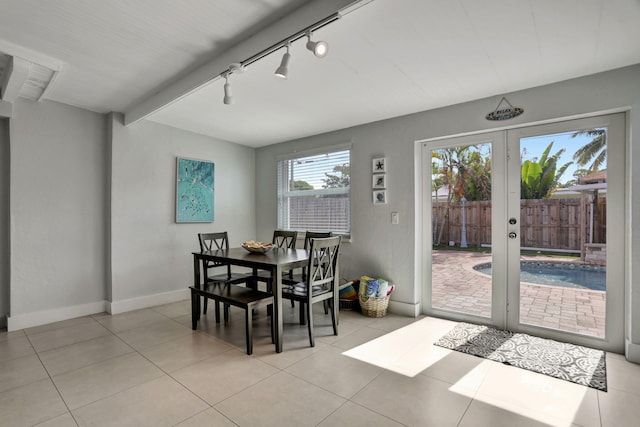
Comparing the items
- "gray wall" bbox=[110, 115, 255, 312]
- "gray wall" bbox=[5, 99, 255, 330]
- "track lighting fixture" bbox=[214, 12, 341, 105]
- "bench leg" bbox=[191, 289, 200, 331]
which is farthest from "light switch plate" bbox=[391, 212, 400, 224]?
"gray wall" bbox=[5, 99, 255, 330]

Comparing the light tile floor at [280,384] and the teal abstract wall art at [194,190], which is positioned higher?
the teal abstract wall art at [194,190]

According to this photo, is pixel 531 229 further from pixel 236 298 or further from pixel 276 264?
pixel 236 298

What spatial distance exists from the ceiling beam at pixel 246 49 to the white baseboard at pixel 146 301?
2245 mm

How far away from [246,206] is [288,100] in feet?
8.09

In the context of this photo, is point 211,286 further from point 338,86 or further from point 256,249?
point 338,86

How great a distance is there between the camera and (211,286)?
3.27m

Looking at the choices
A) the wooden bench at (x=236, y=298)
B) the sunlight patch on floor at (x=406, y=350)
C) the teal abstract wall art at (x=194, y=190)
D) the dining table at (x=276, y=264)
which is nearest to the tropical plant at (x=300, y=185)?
the teal abstract wall art at (x=194, y=190)

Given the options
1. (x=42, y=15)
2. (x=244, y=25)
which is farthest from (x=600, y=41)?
(x=42, y=15)

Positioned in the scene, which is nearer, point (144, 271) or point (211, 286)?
point (211, 286)

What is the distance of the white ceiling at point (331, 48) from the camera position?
186cm

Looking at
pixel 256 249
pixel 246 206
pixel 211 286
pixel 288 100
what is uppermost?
pixel 288 100

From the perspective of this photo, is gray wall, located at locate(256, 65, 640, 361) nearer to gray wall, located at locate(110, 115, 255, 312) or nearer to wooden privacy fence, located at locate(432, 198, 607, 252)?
wooden privacy fence, located at locate(432, 198, 607, 252)

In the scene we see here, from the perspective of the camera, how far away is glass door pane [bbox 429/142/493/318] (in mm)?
3320

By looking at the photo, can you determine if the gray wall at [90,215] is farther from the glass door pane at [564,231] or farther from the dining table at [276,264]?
the glass door pane at [564,231]
